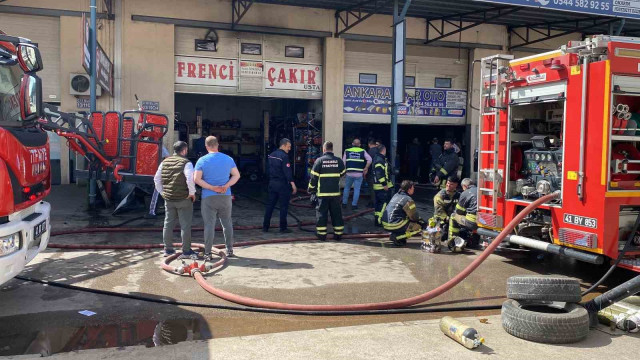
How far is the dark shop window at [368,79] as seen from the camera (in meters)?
16.3

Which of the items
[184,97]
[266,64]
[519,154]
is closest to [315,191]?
[519,154]

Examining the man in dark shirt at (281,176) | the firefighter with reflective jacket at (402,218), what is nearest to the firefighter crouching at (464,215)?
the firefighter with reflective jacket at (402,218)

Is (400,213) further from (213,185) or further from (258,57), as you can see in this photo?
(258,57)

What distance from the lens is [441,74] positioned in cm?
1717

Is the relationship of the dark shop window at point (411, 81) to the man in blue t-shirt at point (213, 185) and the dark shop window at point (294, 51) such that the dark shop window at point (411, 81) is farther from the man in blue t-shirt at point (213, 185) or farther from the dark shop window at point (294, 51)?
the man in blue t-shirt at point (213, 185)

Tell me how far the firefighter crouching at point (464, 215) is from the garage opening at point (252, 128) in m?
8.06

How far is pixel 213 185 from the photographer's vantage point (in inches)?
280

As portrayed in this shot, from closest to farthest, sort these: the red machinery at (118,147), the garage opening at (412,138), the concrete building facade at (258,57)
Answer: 1. the red machinery at (118,147)
2. the concrete building facade at (258,57)
3. the garage opening at (412,138)

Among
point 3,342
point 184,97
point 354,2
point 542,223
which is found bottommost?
point 3,342

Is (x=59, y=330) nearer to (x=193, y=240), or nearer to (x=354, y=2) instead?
(x=193, y=240)

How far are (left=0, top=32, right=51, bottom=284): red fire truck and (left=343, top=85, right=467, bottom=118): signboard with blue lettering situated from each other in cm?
1149

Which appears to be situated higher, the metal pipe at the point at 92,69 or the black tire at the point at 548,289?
the metal pipe at the point at 92,69

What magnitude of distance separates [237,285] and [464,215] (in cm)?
380

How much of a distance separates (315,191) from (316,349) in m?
5.05
